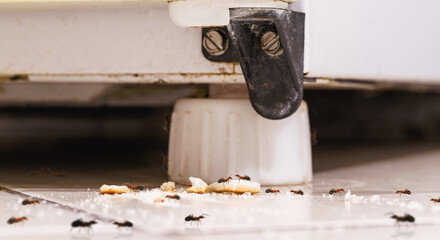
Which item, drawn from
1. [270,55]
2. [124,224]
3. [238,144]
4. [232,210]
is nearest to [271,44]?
[270,55]

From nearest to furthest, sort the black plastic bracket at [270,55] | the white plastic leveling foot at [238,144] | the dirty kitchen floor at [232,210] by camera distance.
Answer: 1. the dirty kitchen floor at [232,210]
2. the black plastic bracket at [270,55]
3. the white plastic leveling foot at [238,144]

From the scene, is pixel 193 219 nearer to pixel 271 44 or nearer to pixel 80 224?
A: pixel 80 224

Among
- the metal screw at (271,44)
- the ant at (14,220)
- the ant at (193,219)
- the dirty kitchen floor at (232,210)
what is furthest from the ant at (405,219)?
the ant at (14,220)

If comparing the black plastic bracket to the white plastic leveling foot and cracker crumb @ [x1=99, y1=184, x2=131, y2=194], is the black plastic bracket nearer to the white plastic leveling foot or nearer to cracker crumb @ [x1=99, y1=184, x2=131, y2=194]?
the white plastic leveling foot

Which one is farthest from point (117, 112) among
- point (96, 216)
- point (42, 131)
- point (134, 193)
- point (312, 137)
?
point (96, 216)

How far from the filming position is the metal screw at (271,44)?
1.06 metres

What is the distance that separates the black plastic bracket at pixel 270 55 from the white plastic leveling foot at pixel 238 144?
0.13m

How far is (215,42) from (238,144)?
0.23m

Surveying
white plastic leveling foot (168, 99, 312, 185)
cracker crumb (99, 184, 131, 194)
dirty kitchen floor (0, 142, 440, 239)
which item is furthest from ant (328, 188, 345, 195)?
cracker crumb (99, 184, 131, 194)

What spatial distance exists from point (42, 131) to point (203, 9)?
270 cm

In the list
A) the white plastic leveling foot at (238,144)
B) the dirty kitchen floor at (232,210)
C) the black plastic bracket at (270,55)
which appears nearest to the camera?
the dirty kitchen floor at (232,210)

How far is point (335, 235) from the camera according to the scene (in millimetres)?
722

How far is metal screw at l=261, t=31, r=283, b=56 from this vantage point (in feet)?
3.49

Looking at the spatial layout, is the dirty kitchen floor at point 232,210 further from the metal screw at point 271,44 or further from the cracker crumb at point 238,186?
the metal screw at point 271,44
